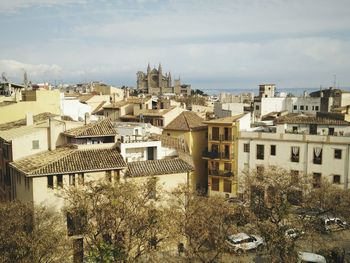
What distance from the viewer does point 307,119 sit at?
51.4m

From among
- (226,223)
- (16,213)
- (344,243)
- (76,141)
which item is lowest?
(344,243)

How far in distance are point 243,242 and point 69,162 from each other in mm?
16198

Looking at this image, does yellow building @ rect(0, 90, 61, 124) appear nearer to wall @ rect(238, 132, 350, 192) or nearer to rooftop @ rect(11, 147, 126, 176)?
rooftop @ rect(11, 147, 126, 176)

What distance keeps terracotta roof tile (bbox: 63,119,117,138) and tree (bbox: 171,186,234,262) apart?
8.86m

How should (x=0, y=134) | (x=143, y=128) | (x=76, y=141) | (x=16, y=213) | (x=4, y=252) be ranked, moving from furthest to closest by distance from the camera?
(x=143, y=128) → (x=0, y=134) → (x=76, y=141) → (x=16, y=213) → (x=4, y=252)

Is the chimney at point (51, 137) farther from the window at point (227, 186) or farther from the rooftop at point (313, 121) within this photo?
the rooftop at point (313, 121)

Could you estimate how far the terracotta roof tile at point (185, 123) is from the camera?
181 ft

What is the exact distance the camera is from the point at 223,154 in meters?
52.8

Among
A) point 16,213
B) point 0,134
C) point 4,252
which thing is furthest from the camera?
point 0,134

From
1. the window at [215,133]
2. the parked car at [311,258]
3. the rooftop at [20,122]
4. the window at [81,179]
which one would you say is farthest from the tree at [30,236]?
the window at [215,133]

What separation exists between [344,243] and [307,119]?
1720cm

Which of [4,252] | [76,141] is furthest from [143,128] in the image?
[4,252]

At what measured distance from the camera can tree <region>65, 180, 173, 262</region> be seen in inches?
1076

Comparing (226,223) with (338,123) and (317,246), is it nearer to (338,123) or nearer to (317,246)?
(317,246)
